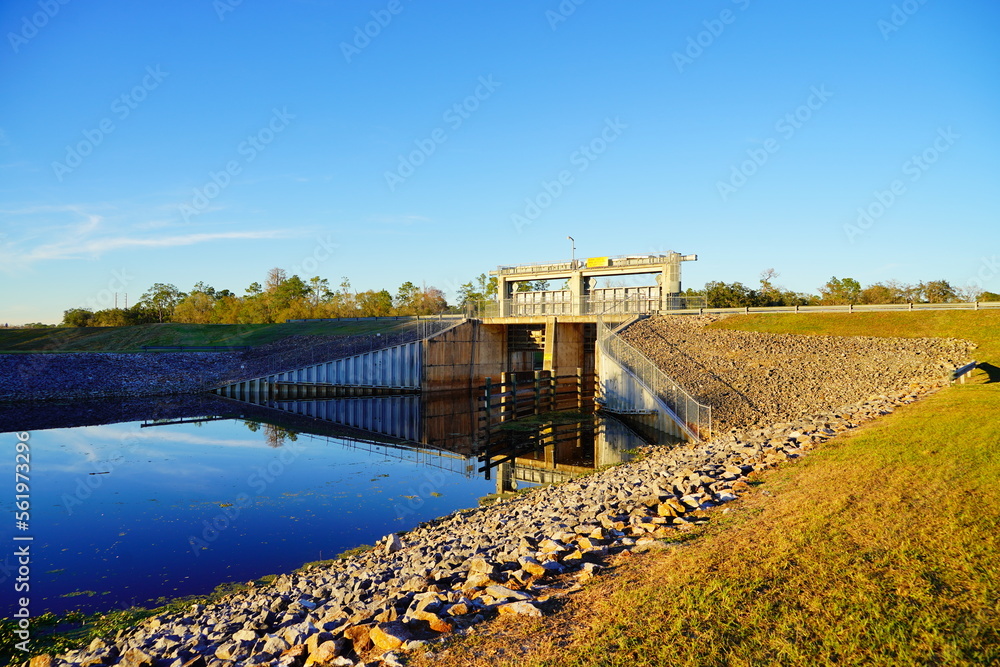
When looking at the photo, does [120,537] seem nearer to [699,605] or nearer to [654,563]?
[654,563]

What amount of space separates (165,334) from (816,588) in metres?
84.2

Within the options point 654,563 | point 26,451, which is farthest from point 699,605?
point 26,451

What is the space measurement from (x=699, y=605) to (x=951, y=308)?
1689 inches

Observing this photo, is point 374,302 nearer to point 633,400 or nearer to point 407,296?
point 407,296

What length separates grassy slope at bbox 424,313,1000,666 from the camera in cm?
615

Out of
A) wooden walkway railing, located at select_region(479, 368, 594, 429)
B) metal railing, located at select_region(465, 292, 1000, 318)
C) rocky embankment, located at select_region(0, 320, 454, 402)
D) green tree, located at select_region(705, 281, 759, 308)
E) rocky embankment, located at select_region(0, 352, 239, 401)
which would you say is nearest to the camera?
wooden walkway railing, located at select_region(479, 368, 594, 429)

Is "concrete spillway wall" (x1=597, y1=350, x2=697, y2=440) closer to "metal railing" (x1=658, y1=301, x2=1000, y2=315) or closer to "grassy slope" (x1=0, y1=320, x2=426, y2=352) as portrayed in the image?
"metal railing" (x1=658, y1=301, x2=1000, y2=315)

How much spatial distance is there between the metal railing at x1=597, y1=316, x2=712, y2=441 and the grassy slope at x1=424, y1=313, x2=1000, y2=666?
49.8 ft

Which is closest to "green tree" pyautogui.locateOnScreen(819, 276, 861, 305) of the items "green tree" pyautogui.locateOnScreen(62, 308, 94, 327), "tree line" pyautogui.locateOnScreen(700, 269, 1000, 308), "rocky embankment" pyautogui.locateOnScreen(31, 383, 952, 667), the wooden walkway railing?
"tree line" pyautogui.locateOnScreen(700, 269, 1000, 308)

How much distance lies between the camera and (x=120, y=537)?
55.3ft

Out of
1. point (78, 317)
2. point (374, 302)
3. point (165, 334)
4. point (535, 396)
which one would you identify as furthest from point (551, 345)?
point (78, 317)

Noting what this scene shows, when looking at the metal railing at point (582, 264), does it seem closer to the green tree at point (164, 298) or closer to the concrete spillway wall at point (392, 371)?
the concrete spillway wall at point (392, 371)
